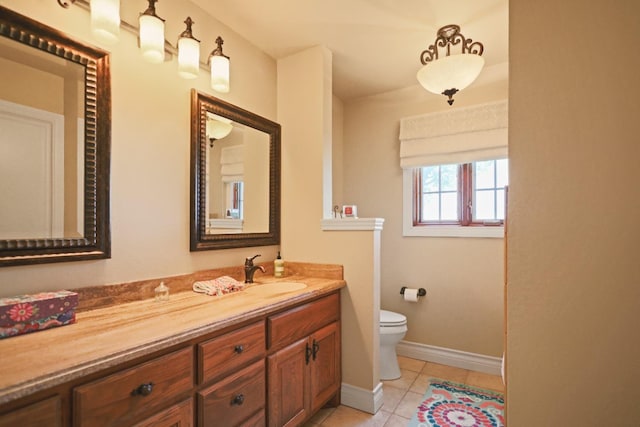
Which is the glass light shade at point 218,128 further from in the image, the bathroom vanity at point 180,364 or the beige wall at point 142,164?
the bathroom vanity at point 180,364

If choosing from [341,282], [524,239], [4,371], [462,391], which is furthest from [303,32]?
[462,391]

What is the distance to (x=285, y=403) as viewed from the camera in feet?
5.11

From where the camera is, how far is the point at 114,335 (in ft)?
3.35

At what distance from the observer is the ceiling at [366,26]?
185 cm

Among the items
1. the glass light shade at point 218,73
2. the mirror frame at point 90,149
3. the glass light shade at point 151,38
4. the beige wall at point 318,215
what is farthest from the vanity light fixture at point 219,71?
the beige wall at point 318,215

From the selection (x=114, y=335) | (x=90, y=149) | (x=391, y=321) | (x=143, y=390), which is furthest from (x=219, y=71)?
(x=391, y=321)

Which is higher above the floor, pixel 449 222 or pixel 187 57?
pixel 187 57

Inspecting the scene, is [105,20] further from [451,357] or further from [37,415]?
[451,357]

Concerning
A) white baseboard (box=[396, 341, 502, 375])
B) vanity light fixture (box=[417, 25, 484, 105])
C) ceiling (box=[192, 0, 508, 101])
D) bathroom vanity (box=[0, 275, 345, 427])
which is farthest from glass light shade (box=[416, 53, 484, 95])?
white baseboard (box=[396, 341, 502, 375])

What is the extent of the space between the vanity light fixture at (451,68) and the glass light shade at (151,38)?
146 cm

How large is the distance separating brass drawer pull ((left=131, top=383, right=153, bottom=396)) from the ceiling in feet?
6.38

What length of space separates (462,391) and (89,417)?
228 centimetres

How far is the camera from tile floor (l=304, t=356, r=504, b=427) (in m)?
1.91

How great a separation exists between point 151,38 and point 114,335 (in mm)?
1271
